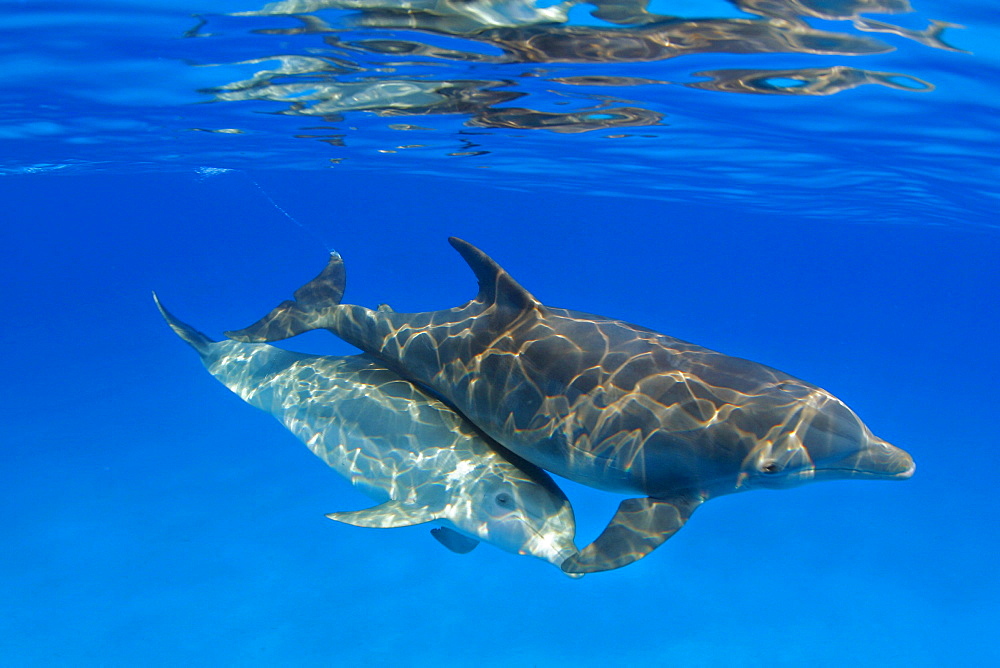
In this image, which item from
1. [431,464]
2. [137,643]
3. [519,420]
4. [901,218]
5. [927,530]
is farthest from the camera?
[901,218]

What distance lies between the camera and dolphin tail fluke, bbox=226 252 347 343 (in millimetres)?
9133

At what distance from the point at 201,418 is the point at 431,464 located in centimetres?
1292

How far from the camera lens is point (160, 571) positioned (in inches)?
438

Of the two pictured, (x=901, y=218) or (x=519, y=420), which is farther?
(x=901, y=218)

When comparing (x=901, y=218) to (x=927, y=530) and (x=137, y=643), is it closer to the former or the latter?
(x=927, y=530)

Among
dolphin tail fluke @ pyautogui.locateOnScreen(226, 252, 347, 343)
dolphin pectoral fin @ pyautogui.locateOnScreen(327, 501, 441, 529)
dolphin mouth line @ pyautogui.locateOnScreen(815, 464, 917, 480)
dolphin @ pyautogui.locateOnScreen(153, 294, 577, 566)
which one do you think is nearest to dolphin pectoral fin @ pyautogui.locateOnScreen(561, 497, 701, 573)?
dolphin @ pyautogui.locateOnScreen(153, 294, 577, 566)

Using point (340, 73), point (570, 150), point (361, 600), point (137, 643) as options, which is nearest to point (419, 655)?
point (361, 600)

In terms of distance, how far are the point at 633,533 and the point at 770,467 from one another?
1364mm

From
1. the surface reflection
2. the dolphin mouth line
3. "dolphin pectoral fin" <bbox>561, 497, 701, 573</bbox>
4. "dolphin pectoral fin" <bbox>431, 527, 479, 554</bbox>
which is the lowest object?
"dolphin pectoral fin" <bbox>431, 527, 479, 554</bbox>

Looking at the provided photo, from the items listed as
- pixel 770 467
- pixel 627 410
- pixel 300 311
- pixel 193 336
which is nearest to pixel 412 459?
pixel 627 410

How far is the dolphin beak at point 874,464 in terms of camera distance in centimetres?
532

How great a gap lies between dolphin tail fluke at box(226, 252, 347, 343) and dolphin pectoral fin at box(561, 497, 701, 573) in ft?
17.1

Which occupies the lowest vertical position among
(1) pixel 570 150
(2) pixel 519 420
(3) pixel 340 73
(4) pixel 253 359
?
(4) pixel 253 359

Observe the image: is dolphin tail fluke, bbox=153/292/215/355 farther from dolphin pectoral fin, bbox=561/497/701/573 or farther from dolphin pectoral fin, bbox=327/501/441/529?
dolphin pectoral fin, bbox=561/497/701/573
